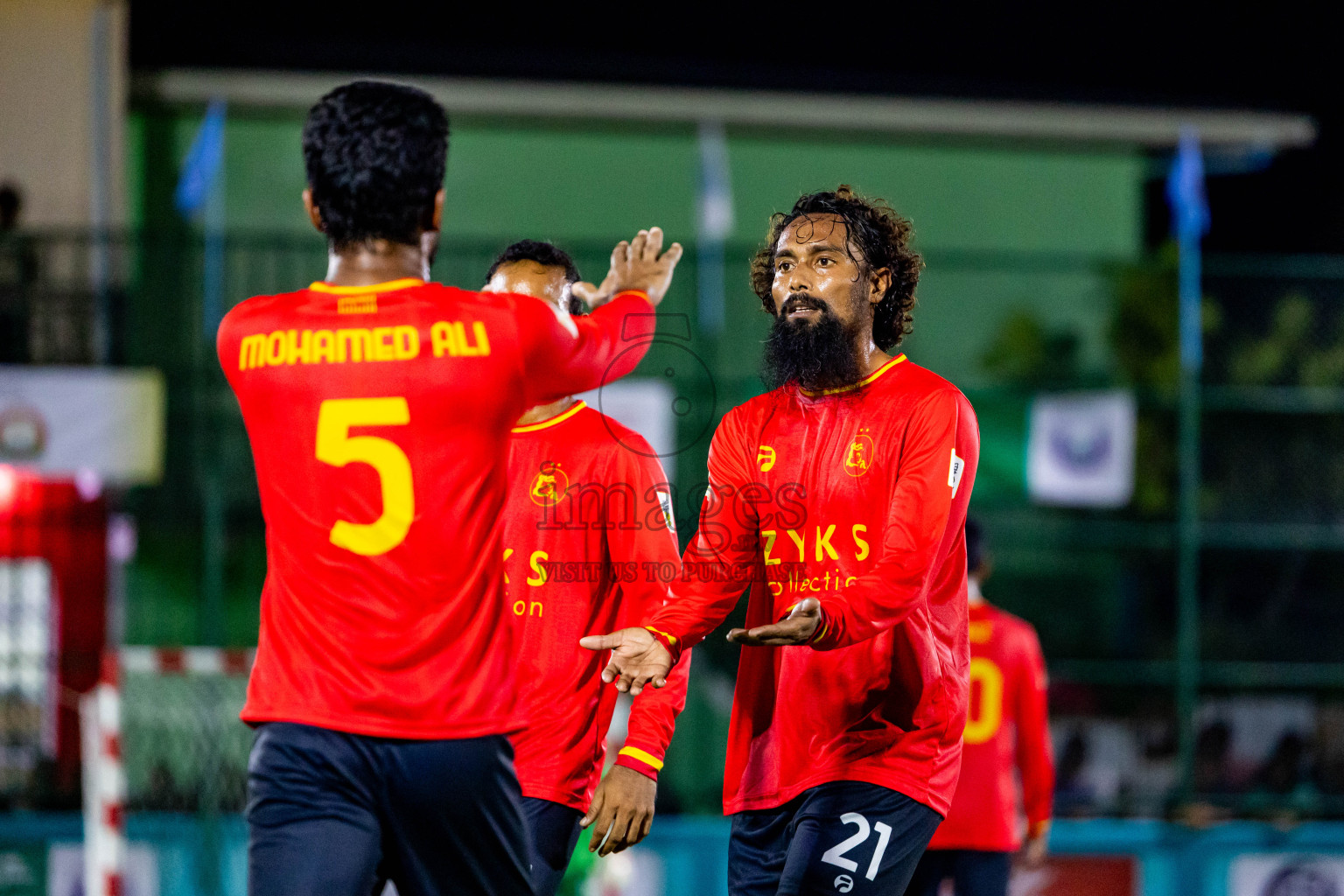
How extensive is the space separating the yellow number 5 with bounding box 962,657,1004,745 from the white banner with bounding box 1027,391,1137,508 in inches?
118

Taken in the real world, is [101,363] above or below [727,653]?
above

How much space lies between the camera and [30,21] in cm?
1170

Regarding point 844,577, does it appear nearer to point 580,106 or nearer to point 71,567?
point 71,567

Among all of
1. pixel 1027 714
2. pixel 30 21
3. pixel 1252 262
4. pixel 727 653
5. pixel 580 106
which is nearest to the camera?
pixel 1027 714

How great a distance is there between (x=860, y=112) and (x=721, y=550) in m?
10.3

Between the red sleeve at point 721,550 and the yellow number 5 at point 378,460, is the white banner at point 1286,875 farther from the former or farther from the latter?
the yellow number 5 at point 378,460

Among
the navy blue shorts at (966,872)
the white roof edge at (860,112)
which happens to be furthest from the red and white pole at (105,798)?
the white roof edge at (860,112)

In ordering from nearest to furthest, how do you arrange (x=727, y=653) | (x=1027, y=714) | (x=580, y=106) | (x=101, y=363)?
(x=1027, y=714)
(x=101, y=363)
(x=727, y=653)
(x=580, y=106)

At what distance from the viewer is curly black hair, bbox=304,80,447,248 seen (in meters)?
2.96

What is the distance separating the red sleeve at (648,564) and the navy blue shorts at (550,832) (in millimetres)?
366

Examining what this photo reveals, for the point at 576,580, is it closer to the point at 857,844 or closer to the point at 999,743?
the point at 857,844

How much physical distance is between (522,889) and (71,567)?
24.1ft

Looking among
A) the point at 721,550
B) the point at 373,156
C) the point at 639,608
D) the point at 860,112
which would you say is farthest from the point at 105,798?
the point at 860,112

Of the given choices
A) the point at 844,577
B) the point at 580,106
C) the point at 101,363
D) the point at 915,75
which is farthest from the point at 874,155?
the point at 844,577
